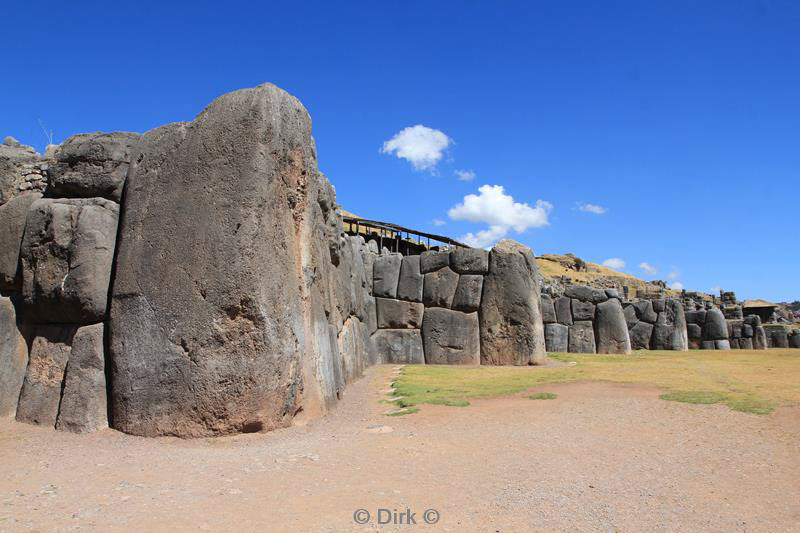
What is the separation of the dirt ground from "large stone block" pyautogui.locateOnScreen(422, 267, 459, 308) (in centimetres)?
770

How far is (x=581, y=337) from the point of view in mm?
18422

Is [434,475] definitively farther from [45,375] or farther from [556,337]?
[556,337]

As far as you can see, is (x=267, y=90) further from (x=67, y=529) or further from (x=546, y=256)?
(x=546, y=256)

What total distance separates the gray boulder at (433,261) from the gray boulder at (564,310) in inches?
232

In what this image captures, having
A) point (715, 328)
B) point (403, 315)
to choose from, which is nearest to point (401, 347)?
point (403, 315)

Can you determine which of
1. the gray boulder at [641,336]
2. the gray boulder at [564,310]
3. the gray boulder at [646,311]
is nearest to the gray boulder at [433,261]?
the gray boulder at [564,310]

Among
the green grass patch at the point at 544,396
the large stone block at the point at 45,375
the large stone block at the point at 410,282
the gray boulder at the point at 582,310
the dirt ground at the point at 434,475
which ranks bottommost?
the dirt ground at the point at 434,475

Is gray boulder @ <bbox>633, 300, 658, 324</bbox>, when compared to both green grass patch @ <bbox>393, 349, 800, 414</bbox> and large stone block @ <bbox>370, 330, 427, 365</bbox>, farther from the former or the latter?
large stone block @ <bbox>370, 330, 427, 365</bbox>

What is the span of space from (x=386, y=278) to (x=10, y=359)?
9.27m

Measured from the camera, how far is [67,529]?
3205mm

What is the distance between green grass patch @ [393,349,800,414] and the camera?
24.5 feet

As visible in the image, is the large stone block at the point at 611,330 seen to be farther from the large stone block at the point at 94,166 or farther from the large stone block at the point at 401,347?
the large stone block at the point at 94,166

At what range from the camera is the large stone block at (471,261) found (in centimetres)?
1400

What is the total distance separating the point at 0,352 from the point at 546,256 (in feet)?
208
